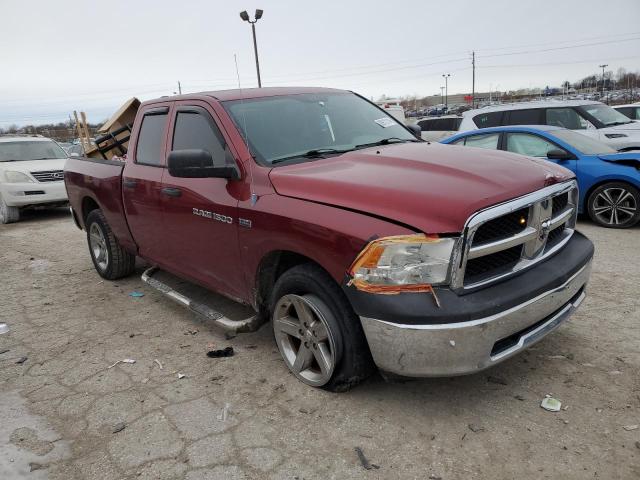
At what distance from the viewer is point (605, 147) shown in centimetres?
770

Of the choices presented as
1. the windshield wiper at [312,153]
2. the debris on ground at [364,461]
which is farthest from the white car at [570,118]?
the debris on ground at [364,461]

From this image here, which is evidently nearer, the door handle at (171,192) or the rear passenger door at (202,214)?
the rear passenger door at (202,214)

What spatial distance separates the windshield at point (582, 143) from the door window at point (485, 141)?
855 millimetres

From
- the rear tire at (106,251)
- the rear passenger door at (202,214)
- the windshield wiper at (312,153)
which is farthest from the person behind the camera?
the rear tire at (106,251)

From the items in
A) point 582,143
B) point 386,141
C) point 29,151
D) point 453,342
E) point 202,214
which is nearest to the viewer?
point 453,342

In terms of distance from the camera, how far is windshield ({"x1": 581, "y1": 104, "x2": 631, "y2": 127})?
32.3 feet

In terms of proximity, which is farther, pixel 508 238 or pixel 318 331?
A: pixel 318 331

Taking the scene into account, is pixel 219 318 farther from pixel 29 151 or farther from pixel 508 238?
pixel 29 151

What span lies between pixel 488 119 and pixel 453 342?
9189mm

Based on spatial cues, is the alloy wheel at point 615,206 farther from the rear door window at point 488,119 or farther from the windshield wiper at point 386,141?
the windshield wiper at point 386,141

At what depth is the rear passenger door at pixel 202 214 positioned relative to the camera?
355 centimetres

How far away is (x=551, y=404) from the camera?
2.88 meters

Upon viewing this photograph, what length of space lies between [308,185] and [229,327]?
128cm

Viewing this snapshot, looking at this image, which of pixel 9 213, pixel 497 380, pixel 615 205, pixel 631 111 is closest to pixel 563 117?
pixel 615 205
